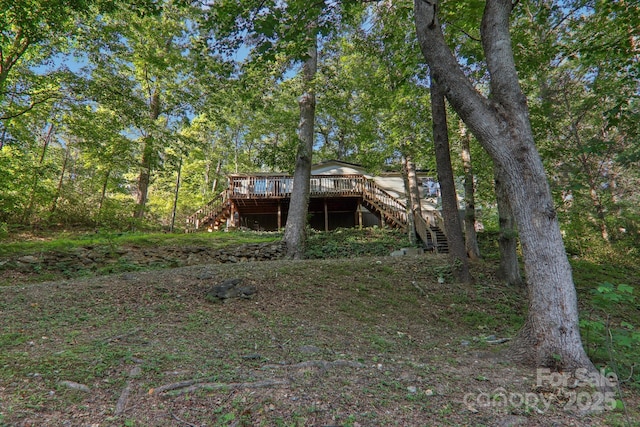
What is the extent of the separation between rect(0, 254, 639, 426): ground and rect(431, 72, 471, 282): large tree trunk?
2.49ft

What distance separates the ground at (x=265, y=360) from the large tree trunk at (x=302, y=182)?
11.3 feet

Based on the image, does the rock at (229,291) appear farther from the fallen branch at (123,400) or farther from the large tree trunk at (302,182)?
the large tree trunk at (302,182)

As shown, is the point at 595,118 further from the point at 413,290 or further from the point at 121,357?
the point at 121,357

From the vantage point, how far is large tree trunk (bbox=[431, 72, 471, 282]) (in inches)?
236

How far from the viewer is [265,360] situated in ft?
9.71

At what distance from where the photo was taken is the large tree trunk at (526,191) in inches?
111

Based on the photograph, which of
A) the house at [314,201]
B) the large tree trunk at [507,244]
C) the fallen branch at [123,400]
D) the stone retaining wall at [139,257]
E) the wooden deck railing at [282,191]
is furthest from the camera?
the wooden deck railing at [282,191]

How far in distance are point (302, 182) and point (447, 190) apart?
14.9ft

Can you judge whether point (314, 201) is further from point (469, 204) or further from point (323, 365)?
point (323, 365)

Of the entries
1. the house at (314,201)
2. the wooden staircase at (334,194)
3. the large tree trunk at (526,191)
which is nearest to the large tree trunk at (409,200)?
the house at (314,201)

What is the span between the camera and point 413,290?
5.99 metres

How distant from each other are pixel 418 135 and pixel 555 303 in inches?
326

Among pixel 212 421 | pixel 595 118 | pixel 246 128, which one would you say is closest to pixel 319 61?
pixel 595 118

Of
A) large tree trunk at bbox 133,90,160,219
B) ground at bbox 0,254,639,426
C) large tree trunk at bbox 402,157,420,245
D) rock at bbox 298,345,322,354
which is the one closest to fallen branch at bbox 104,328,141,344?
ground at bbox 0,254,639,426
